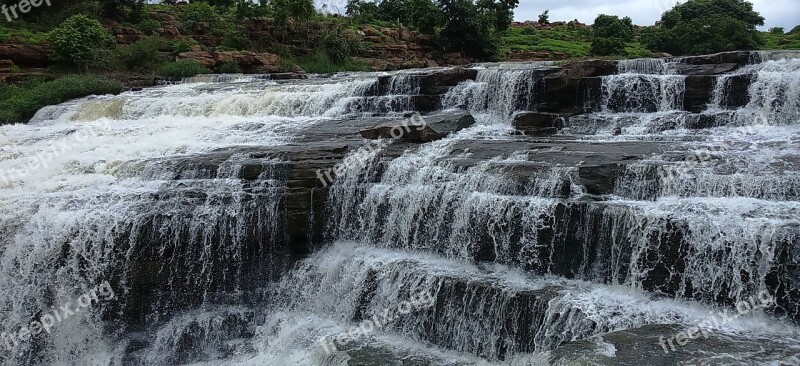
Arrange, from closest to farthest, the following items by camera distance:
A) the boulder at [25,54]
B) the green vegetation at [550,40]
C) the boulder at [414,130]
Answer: the boulder at [414,130] < the boulder at [25,54] < the green vegetation at [550,40]

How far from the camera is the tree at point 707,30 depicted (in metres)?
29.8

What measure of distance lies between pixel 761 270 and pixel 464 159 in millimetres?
5107

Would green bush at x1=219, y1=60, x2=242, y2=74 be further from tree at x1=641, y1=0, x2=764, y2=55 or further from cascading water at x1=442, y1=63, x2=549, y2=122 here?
tree at x1=641, y1=0, x2=764, y2=55

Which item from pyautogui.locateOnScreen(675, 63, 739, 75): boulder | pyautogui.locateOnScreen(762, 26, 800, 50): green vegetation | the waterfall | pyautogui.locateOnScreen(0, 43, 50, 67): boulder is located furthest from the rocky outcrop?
pyautogui.locateOnScreen(762, 26, 800, 50): green vegetation

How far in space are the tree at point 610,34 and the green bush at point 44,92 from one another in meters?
26.3

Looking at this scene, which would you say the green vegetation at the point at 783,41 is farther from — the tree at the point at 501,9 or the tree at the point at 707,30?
the tree at the point at 501,9

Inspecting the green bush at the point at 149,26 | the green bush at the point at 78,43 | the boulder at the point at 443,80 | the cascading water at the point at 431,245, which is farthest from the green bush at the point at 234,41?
the cascading water at the point at 431,245

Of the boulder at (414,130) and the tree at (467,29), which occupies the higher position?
the tree at (467,29)

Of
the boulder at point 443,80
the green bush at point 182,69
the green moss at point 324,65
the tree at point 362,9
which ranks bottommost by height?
the boulder at point 443,80

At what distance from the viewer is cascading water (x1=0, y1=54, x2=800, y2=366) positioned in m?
6.80

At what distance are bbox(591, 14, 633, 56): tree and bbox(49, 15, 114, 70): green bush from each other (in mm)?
26672

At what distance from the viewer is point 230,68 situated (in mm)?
26938

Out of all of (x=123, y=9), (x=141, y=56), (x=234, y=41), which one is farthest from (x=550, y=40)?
(x=141, y=56)

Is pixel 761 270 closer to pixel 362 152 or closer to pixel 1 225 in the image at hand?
pixel 362 152
